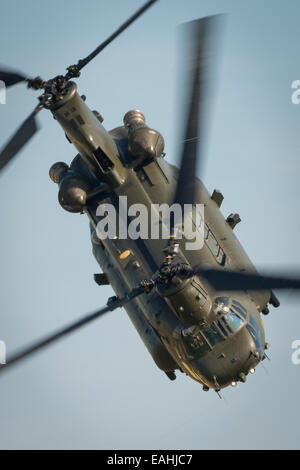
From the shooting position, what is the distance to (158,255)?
39938 mm

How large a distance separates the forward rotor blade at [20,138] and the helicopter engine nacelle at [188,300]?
974 centimetres

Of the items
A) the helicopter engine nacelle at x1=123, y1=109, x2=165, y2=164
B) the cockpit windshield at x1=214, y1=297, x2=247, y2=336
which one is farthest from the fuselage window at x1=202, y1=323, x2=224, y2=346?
the helicopter engine nacelle at x1=123, y1=109, x2=165, y2=164

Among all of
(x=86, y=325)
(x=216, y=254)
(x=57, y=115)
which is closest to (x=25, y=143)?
(x=57, y=115)

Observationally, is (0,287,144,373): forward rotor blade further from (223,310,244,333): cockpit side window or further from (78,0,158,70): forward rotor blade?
(78,0,158,70): forward rotor blade

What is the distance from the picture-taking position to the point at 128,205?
4056cm

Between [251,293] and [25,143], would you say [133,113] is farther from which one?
[251,293]

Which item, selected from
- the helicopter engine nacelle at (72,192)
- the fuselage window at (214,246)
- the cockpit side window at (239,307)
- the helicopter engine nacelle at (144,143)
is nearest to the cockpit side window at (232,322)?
the cockpit side window at (239,307)

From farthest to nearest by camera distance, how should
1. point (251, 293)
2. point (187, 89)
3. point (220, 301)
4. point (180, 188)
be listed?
point (251, 293)
point (220, 301)
point (180, 188)
point (187, 89)

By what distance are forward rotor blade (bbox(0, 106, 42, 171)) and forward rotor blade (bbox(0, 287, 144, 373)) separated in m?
8.45

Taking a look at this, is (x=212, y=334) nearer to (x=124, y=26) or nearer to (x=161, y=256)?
(x=161, y=256)

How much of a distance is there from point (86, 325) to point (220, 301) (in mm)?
7751

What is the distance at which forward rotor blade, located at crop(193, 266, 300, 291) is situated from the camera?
31.8 m

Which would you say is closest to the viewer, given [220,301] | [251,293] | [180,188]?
[180,188]

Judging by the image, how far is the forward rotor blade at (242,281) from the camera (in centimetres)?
3175
